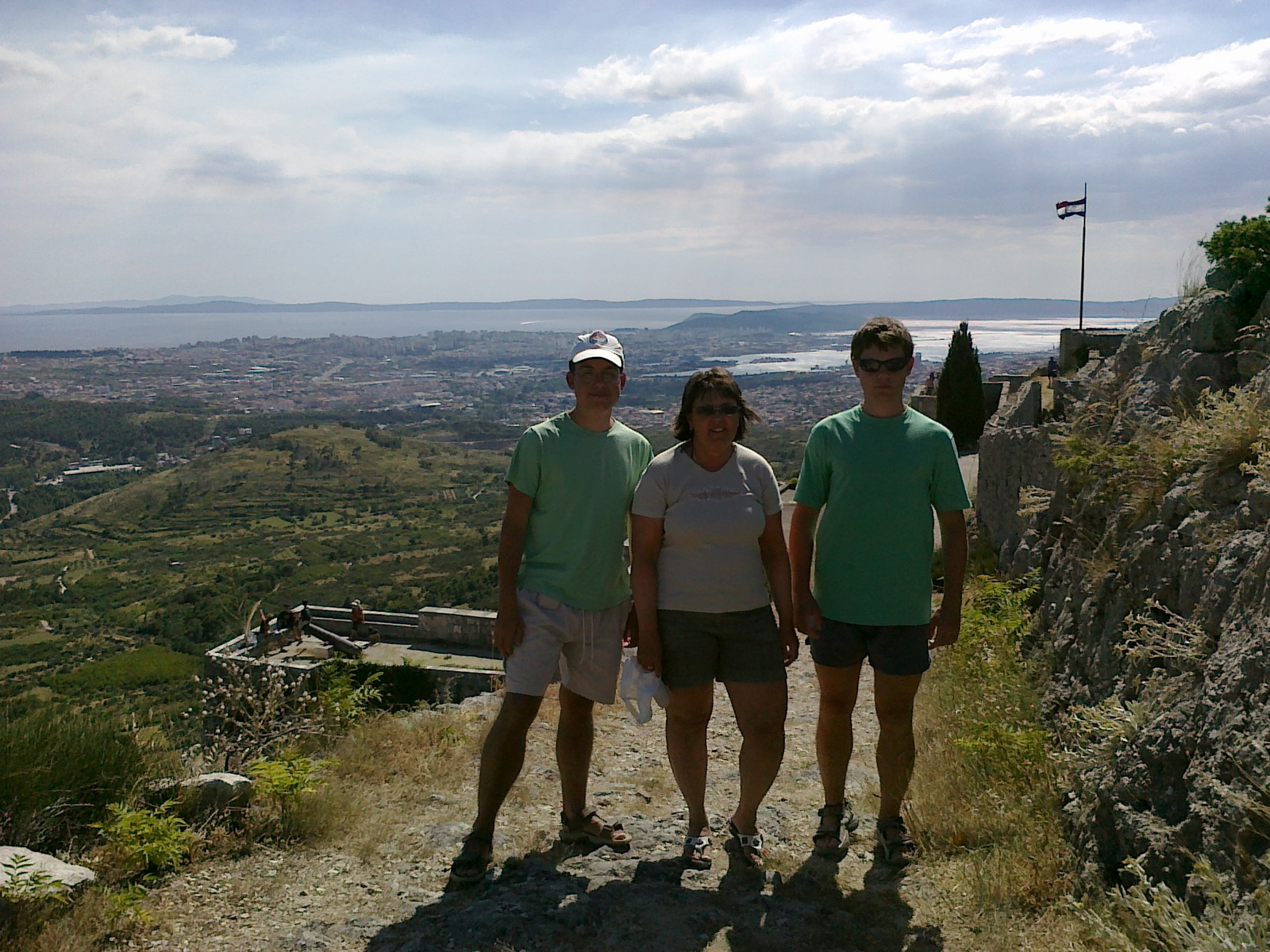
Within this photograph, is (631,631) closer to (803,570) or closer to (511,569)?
(511,569)

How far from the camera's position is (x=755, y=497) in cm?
330

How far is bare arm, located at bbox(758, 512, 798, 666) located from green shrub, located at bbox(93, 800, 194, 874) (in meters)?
2.42

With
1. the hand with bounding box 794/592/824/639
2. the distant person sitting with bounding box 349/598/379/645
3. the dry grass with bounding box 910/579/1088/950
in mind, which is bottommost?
the distant person sitting with bounding box 349/598/379/645

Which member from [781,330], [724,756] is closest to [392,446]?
[781,330]

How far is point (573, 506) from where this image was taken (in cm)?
340

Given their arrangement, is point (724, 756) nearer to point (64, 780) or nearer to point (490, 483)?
point (64, 780)

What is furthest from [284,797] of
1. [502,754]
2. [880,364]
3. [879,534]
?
[880,364]

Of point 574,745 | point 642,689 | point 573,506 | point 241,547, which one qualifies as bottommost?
point 241,547

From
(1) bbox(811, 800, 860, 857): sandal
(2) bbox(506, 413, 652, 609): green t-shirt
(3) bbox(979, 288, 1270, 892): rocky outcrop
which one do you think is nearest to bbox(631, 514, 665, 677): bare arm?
(2) bbox(506, 413, 652, 609): green t-shirt

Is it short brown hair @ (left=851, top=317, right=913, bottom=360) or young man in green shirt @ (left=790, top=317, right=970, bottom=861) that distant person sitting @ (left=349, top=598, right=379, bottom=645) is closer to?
young man in green shirt @ (left=790, top=317, right=970, bottom=861)

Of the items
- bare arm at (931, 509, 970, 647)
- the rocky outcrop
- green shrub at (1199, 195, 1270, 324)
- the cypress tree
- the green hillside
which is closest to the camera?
the rocky outcrop

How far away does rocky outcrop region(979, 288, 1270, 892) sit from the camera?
8.27ft

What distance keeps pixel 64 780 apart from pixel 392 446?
107 metres

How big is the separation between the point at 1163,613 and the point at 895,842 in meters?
1.32
